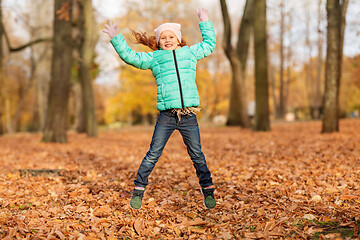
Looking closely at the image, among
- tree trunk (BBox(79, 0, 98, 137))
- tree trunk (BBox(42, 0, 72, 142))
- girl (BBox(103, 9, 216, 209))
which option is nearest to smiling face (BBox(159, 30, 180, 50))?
girl (BBox(103, 9, 216, 209))

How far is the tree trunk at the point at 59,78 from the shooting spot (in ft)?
36.0

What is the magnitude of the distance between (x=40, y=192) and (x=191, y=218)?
7.33 feet

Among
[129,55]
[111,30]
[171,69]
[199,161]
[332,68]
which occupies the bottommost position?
[199,161]

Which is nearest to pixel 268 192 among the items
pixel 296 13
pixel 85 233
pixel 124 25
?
pixel 85 233

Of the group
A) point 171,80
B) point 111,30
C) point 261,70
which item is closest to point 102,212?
point 171,80

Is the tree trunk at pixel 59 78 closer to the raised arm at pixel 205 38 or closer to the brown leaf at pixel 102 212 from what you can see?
the brown leaf at pixel 102 212

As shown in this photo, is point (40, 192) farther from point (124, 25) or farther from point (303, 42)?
point (303, 42)

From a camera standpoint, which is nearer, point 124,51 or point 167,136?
point 124,51

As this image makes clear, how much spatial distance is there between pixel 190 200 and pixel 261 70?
28.9ft

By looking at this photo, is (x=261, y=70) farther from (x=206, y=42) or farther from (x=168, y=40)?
(x=168, y=40)

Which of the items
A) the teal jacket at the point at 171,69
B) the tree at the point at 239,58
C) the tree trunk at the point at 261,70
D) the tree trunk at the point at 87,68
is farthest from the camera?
the tree trunk at the point at 87,68

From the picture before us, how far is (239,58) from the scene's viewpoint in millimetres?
15438

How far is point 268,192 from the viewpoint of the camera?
14.2ft

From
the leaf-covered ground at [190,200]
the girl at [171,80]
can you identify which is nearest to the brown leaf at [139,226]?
the leaf-covered ground at [190,200]
